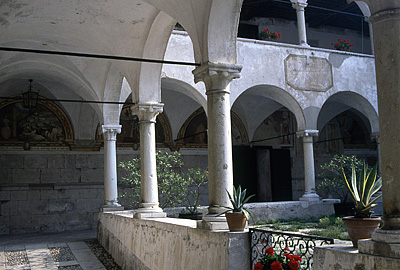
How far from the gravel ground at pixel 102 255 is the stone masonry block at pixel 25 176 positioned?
152 inches

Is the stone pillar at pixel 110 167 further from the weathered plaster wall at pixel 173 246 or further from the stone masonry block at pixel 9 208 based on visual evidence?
the stone masonry block at pixel 9 208

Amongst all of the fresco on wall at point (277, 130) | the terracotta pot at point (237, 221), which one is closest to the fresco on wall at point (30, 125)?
the fresco on wall at point (277, 130)

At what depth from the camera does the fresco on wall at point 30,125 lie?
13438 mm

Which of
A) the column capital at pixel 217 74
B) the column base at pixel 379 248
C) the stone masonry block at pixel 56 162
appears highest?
the column capital at pixel 217 74

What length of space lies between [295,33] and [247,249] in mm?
14526

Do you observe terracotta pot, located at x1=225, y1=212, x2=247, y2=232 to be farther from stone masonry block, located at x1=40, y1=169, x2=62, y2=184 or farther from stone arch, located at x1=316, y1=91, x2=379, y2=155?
stone arch, located at x1=316, y1=91, x2=379, y2=155

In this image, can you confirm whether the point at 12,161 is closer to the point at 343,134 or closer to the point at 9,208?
the point at 9,208

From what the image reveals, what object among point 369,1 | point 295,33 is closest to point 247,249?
point 369,1

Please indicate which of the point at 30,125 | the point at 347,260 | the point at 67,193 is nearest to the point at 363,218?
the point at 347,260

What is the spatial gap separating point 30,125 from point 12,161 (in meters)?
1.26

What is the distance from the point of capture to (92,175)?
14.3 metres

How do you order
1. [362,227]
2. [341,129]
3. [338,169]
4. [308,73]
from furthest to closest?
1. [341,129]
2. [308,73]
3. [338,169]
4. [362,227]

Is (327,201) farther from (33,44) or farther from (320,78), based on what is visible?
(33,44)

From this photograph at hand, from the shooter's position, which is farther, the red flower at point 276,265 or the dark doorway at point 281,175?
the dark doorway at point 281,175
